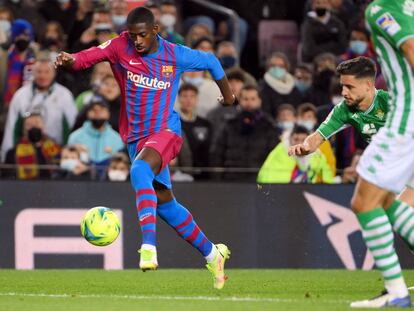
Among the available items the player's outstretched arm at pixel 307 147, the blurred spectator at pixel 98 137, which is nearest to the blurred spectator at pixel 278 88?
the blurred spectator at pixel 98 137

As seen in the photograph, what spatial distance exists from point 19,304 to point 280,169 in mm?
6169

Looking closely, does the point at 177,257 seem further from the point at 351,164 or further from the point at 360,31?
the point at 360,31

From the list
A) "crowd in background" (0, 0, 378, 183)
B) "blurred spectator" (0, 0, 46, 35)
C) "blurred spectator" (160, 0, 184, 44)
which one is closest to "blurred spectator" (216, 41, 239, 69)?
"crowd in background" (0, 0, 378, 183)

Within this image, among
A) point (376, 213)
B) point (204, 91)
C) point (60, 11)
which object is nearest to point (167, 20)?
point (204, 91)

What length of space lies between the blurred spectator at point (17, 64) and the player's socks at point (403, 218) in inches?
353

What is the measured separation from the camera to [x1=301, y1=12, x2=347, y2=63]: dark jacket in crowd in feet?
57.3

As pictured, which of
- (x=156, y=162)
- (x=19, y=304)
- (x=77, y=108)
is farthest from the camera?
(x=77, y=108)

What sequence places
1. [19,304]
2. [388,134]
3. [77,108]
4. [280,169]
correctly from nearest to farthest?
[388,134] < [19,304] < [280,169] < [77,108]

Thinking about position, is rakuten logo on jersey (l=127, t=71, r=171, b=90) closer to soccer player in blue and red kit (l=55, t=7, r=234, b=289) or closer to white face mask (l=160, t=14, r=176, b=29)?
soccer player in blue and red kit (l=55, t=7, r=234, b=289)

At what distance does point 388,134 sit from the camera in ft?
26.0

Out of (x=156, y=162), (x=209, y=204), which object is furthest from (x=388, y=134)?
(x=209, y=204)

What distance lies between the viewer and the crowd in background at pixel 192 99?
14648 millimetres

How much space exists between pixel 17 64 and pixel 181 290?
7222mm

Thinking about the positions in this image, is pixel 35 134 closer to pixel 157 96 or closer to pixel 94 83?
pixel 94 83
